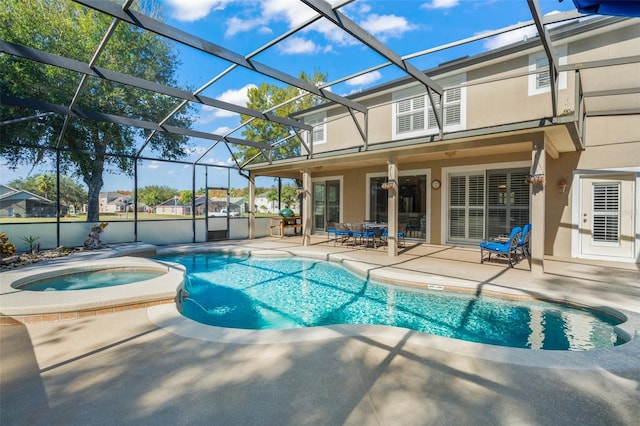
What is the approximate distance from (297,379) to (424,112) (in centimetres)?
955

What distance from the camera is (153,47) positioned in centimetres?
1466

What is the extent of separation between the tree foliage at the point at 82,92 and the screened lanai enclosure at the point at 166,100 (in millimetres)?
50

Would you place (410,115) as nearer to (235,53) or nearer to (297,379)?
(235,53)

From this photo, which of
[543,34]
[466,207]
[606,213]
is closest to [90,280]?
[543,34]

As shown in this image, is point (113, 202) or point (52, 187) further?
point (113, 202)

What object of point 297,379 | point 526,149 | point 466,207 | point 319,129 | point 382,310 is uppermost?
point 319,129

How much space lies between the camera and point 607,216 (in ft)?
24.1

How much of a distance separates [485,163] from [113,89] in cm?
1435

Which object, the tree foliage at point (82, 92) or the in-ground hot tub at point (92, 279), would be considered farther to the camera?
the tree foliage at point (82, 92)

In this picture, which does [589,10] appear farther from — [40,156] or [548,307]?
[40,156]

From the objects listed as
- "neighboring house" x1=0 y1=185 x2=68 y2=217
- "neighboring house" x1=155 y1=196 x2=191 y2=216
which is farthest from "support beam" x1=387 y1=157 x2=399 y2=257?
"neighboring house" x1=0 y1=185 x2=68 y2=217

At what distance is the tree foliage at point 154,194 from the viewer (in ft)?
34.8

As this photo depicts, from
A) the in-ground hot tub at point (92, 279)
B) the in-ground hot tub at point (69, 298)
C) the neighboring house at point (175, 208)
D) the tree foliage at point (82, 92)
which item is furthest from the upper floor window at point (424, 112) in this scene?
the tree foliage at point (82, 92)

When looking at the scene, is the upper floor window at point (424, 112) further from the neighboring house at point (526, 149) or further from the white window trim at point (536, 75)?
the white window trim at point (536, 75)
